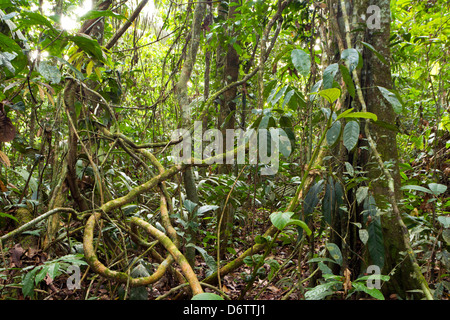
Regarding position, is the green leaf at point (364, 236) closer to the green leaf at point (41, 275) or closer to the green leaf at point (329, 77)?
the green leaf at point (329, 77)

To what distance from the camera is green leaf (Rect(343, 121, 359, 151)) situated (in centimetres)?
127

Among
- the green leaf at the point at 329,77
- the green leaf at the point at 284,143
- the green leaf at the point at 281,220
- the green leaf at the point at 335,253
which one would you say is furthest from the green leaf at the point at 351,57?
the green leaf at the point at 335,253

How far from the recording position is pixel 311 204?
1.50 meters

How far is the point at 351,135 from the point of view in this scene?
1.27 meters

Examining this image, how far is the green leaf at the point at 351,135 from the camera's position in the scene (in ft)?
4.16

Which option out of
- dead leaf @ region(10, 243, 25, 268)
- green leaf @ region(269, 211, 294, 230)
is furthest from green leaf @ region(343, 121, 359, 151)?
dead leaf @ region(10, 243, 25, 268)

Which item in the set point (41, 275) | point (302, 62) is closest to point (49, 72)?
point (41, 275)

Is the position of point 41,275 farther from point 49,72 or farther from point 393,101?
point 393,101

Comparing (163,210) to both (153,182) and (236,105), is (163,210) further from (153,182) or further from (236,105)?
(236,105)

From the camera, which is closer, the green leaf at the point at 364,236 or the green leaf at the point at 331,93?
the green leaf at the point at 331,93

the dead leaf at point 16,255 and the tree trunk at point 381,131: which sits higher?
the tree trunk at point 381,131
